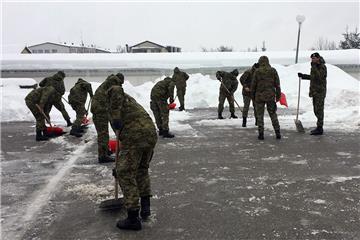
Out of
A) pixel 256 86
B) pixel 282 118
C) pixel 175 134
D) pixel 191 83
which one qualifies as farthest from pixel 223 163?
pixel 191 83

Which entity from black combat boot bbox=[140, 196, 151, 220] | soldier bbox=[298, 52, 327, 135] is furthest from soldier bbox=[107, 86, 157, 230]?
soldier bbox=[298, 52, 327, 135]

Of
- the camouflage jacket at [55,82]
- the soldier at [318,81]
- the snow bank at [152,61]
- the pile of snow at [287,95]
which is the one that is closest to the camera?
the soldier at [318,81]

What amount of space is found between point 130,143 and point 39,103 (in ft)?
20.4

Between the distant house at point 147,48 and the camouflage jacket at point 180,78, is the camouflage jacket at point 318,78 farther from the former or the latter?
the distant house at point 147,48

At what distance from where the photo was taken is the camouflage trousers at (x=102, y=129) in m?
7.07

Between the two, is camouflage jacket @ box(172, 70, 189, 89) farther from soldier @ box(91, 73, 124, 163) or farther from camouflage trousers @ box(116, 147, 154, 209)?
camouflage trousers @ box(116, 147, 154, 209)

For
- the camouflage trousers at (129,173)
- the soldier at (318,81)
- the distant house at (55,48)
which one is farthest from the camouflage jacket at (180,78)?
the distant house at (55,48)

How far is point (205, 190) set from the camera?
5500 millimetres

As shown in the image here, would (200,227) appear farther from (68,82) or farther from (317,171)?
(68,82)

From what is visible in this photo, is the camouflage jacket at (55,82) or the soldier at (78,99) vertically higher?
the camouflage jacket at (55,82)

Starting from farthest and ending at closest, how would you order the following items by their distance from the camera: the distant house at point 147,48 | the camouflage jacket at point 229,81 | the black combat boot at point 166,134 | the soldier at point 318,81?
the distant house at point 147,48
the camouflage jacket at point 229,81
the black combat boot at point 166,134
the soldier at point 318,81

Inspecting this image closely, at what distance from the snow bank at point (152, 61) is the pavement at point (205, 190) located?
15.3 m

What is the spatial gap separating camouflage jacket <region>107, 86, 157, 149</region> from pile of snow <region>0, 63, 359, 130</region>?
666 cm

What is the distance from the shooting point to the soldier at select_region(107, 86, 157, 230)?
421 cm
